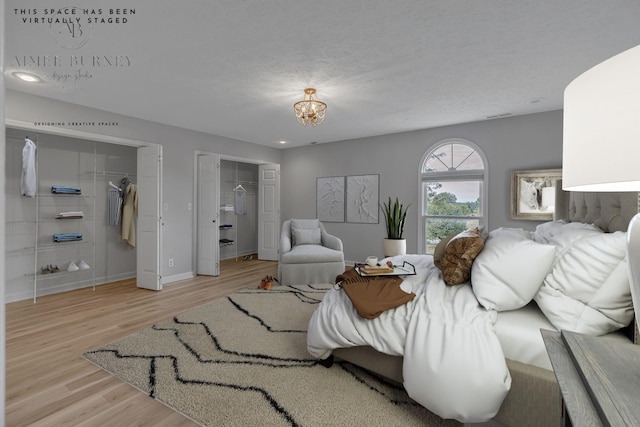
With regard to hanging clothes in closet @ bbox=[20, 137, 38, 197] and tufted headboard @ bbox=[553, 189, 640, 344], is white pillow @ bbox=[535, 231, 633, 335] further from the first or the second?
hanging clothes in closet @ bbox=[20, 137, 38, 197]

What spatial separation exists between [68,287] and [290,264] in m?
3.08

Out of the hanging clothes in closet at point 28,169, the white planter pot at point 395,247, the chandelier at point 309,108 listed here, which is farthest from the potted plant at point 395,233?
the hanging clothes in closet at point 28,169

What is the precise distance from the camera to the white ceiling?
186cm

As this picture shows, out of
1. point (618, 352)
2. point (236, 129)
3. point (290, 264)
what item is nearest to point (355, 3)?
point (618, 352)

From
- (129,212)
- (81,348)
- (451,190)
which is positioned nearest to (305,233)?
(451,190)

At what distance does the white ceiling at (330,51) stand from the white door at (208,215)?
1.20 metres

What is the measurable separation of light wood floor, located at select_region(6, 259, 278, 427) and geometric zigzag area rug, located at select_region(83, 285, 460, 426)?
106mm

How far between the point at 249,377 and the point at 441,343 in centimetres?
127

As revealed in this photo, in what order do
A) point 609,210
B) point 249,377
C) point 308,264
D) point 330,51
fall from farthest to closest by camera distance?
point 308,264, point 330,51, point 249,377, point 609,210

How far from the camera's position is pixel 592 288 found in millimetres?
1319

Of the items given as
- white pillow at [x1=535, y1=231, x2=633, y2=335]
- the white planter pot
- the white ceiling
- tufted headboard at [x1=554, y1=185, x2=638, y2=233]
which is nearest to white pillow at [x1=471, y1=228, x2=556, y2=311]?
white pillow at [x1=535, y1=231, x2=633, y2=335]

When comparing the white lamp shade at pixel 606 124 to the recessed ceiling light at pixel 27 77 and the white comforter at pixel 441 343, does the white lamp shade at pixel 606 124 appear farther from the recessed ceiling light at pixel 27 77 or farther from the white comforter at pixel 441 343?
the recessed ceiling light at pixel 27 77

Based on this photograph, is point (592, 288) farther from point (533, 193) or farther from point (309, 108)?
point (533, 193)

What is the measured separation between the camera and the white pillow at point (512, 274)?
1458 millimetres
